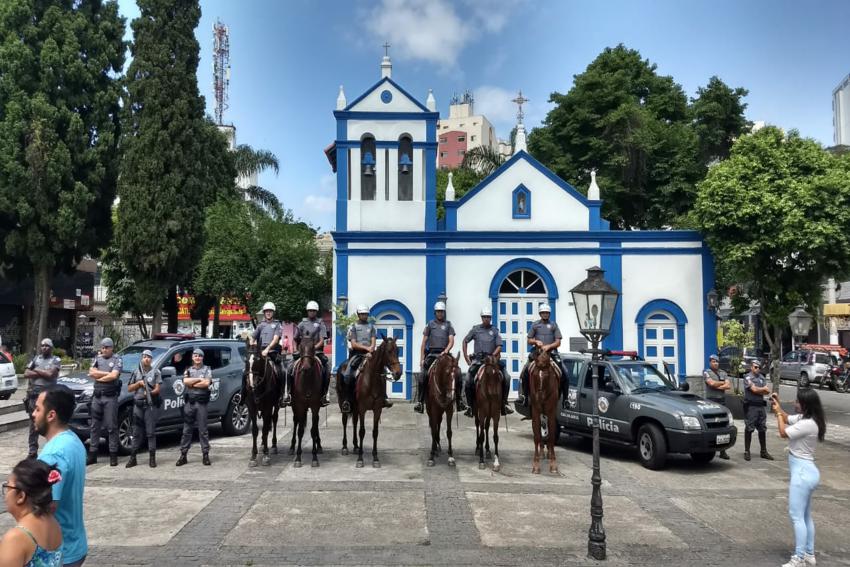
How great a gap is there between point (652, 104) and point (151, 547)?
30.8m

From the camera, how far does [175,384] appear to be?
11992mm

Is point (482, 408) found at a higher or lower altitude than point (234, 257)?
lower

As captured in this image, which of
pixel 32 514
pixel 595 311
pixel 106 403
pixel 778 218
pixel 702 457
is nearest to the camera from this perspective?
pixel 32 514

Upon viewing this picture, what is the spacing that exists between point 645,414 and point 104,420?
30.6ft

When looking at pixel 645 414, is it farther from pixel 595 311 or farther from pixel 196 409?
pixel 196 409

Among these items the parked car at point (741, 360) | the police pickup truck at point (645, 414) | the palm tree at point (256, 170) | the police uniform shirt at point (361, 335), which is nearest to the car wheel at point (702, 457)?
the police pickup truck at point (645, 414)

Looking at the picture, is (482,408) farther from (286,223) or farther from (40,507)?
(286,223)

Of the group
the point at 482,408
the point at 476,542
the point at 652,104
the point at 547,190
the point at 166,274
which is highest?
the point at 652,104

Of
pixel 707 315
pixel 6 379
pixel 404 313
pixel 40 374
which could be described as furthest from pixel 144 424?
pixel 707 315

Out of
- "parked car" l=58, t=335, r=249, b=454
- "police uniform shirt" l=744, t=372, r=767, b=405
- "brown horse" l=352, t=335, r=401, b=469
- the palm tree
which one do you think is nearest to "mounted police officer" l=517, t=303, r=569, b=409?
"brown horse" l=352, t=335, r=401, b=469

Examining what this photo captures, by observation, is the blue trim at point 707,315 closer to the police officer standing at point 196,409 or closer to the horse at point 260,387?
the horse at point 260,387

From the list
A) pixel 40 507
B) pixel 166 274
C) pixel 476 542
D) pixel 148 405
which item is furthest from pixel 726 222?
pixel 166 274

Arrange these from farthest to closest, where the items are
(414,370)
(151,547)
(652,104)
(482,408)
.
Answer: (652,104) → (414,370) → (482,408) → (151,547)

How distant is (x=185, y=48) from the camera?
89.1ft
